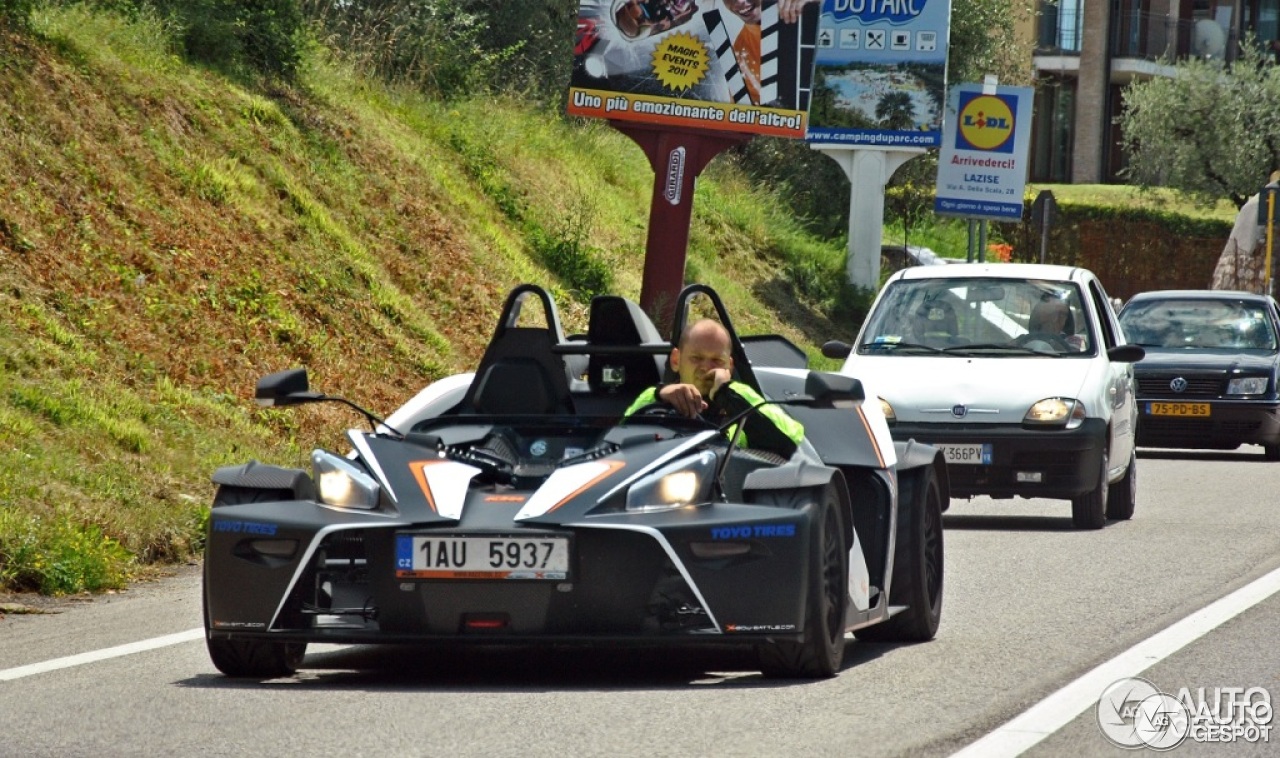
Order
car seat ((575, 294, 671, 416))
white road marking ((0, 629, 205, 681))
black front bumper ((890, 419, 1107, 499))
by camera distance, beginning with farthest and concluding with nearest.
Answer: black front bumper ((890, 419, 1107, 499)), car seat ((575, 294, 671, 416)), white road marking ((0, 629, 205, 681))

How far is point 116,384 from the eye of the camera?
14734 mm

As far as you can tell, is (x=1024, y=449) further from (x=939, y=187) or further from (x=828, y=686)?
(x=939, y=187)

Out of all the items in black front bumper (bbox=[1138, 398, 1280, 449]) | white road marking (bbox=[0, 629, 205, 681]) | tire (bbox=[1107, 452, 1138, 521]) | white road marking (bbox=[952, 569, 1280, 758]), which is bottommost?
black front bumper (bbox=[1138, 398, 1280, 449])

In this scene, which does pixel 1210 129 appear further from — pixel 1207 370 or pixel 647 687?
pixel 647 687

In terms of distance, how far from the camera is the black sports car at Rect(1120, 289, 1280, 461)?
2111cm

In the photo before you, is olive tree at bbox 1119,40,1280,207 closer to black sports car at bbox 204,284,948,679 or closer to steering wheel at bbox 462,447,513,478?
black sports car at bbox 204,284,948,679

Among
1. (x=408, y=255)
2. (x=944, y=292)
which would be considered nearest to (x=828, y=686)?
(x=944, y=292)

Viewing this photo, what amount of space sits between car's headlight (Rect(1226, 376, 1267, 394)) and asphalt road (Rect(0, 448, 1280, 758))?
10.5m

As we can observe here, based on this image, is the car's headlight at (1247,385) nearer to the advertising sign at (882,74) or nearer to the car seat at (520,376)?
the car seat at (520,376)

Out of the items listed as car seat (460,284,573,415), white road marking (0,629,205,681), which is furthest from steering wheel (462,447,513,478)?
white road marking (0,629,205,681)

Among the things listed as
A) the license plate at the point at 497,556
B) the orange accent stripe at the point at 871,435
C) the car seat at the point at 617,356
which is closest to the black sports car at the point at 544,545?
the license plate at the point at 497,556

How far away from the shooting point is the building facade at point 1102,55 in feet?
230

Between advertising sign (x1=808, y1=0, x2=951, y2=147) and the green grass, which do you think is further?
advertising sign (x1=808, y1=0, x2=951, y2=147)

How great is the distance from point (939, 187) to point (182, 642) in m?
27.0
